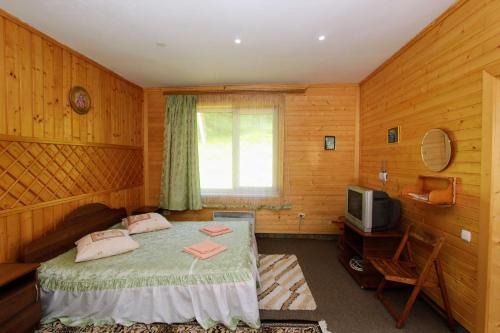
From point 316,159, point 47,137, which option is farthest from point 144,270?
point 316,159

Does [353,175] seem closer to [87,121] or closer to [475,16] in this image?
[475,16]

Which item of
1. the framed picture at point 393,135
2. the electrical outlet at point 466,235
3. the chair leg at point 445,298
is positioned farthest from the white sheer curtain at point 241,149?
the electrical outlet at point 466,235

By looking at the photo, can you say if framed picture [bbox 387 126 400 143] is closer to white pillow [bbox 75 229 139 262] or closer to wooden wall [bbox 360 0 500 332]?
wooden wall [bbox 360 0 500 332]

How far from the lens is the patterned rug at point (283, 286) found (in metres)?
2.08

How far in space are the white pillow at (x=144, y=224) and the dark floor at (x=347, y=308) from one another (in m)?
1.70

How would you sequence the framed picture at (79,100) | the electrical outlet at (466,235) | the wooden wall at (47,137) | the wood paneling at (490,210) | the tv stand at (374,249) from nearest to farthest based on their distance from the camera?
the wood paneling at (490,210), the electrical outlet at (466,235), the wooden wall at (47,137), the tv stand at (374,249), the framed picture at (79,100)

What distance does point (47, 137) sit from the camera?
219 cm

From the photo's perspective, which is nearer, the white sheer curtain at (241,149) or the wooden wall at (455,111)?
the wooden wall at (455,111)

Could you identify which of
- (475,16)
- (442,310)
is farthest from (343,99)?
(442,310)

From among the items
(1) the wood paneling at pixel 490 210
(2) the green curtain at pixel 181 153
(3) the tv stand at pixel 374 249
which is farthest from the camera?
(2) the green curtain at pixel 181 153

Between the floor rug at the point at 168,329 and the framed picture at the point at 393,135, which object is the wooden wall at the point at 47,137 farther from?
the framed picture at the point at 393,135

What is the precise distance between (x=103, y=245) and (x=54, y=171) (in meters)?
1.00

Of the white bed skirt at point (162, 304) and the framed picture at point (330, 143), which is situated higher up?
the framed picture at point (330, 143)

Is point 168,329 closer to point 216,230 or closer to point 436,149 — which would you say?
point 216,230
